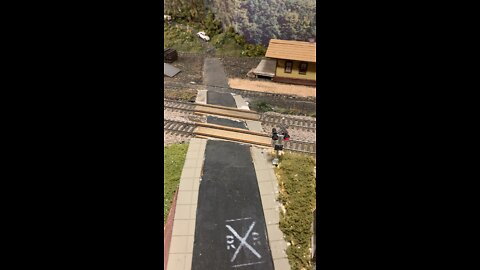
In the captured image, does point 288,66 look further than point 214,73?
No

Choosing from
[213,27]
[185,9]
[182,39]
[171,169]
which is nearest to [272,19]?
[213,27]

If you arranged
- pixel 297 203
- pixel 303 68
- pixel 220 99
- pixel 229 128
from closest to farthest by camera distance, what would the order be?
pixel 297 203 < pixel 229 128 < pixel 220 99 < pixel 303 68

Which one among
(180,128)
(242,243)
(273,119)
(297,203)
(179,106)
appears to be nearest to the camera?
(242,243)

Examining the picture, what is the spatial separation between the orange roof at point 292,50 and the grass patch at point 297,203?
231 inches

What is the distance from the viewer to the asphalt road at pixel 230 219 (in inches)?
280

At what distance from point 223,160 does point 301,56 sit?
722cm

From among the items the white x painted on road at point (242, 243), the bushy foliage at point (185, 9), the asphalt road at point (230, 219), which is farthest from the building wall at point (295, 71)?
the white x painted on road at point (242, 243)

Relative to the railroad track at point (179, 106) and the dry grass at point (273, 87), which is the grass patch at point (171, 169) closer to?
the railroad track at point (179, 106)

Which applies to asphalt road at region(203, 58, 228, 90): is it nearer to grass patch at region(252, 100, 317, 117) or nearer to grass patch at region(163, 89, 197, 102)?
grass patch at region(163, 89, 197, 102)

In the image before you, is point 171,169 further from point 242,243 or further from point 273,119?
point 273,119

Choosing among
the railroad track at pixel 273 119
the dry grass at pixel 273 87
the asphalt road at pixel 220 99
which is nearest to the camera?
the railroad track at pixel 273 119

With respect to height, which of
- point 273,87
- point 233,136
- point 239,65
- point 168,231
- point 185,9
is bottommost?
point 168,231

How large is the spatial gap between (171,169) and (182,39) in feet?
37.0

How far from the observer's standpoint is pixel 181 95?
14266 mm
